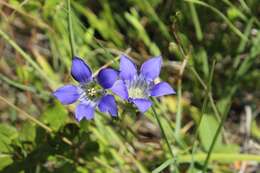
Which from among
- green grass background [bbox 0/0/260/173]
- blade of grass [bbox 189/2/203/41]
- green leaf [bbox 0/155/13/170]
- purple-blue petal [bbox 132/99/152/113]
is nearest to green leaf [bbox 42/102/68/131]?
green grass background [bbox 0/0/260/173]

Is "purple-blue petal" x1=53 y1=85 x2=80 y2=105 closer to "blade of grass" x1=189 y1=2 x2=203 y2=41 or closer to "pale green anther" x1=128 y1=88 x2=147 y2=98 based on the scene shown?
"pale green anther" x1=128 y1=88 x2=147 y2=98

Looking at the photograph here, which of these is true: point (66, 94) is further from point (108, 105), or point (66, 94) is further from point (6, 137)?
point (6, 137)

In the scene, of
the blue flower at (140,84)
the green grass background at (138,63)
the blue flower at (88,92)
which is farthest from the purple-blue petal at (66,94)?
the green grass background at (138,63)

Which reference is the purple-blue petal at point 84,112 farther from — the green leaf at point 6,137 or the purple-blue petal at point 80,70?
the green leaf at point 6,137

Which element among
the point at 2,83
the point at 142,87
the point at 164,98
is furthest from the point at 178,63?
the point at 2,83

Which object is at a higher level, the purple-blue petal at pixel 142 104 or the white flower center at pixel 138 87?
the white flower center at pixel 138 87

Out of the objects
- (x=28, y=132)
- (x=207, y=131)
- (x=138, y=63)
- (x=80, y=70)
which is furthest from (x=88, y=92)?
A: (x=138, y=63)
